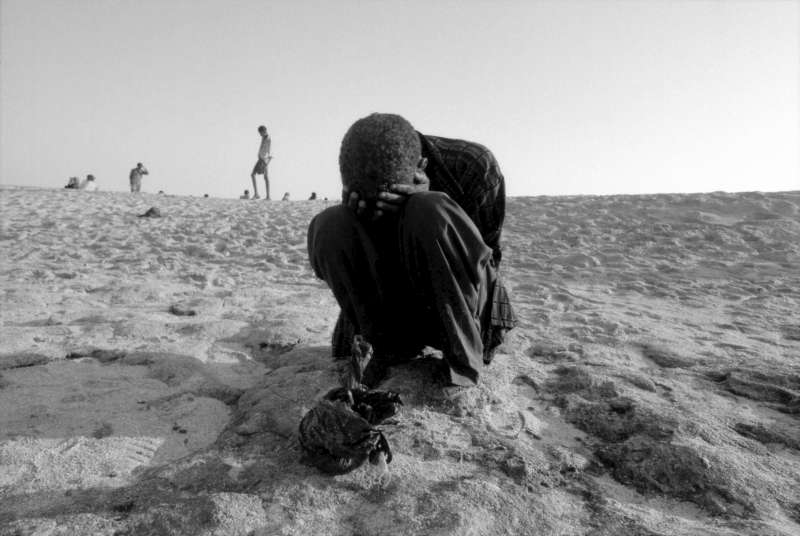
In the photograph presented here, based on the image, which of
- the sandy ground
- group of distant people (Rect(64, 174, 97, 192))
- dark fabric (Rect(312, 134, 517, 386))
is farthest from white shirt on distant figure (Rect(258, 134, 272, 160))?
dark fabric (Rect(312, 134, 517, 386))

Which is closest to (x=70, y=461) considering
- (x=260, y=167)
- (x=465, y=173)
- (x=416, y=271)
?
(x=416, y=271)

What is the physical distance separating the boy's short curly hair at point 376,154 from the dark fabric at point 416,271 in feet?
0.32

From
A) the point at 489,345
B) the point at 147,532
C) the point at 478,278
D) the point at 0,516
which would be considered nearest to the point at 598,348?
the point at 489,345

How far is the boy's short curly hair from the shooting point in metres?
1.56

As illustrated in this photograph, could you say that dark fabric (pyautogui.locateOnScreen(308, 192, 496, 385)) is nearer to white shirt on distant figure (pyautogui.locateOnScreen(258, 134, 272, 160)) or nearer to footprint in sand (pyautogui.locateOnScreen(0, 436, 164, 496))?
footprint in sand (pyautogui.locateOnScreen(0, 436, 164, 496))

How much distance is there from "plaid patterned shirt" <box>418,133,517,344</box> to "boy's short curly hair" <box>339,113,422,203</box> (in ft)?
0.73

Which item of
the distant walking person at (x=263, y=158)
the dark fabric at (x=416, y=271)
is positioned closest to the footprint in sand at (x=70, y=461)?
the dark fabric at (x=416, y=271)

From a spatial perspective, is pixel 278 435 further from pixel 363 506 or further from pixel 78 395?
pixel 78 395

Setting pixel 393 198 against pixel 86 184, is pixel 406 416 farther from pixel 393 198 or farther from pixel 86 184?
pixel 86 184

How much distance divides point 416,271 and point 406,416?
1.49 ft

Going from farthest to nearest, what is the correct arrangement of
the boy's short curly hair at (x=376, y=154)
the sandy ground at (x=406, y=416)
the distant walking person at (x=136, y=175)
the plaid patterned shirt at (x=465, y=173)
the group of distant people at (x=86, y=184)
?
the distant walking person at (x=136, y=175)
the group of distant people at (x=86, y=184)
the plaid patterned shirt at (x=465, y=173)
the boy's short curly hair at (x=376, y=154)
the sandy ground at (x=406, y=416)

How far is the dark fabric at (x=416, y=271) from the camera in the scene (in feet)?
5.12

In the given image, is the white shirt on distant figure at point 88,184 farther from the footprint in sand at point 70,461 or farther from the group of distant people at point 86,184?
the footprint in sand at point 70,461

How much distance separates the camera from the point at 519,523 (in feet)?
3.80
